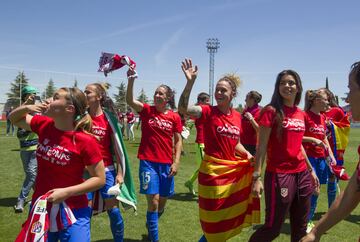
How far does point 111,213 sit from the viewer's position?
4.97 metres

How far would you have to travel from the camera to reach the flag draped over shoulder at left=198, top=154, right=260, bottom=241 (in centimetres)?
452

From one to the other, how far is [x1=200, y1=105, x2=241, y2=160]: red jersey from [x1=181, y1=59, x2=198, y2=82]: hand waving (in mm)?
454

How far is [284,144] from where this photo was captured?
14.0 ft

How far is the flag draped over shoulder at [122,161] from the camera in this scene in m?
4.83

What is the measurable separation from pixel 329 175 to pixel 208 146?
328 centimetres

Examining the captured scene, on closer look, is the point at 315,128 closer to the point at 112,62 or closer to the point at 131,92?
the point at 131,92

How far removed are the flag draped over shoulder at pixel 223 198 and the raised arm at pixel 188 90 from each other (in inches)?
23.4

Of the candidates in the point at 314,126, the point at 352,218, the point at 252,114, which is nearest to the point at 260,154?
the point at 314,126

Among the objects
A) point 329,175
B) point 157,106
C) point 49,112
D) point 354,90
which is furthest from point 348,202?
point 329,175

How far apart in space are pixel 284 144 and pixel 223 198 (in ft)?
3.21

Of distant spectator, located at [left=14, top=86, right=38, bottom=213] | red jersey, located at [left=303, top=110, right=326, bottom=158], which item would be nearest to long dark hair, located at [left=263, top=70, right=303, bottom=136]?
red jersey, located at [left=303, top=110, right=326, bottom=158]

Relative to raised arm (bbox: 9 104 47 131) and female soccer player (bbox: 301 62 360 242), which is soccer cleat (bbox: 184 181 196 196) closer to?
raised arm (bbox: 9 104 47 131)

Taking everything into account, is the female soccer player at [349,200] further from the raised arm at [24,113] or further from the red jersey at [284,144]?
the raised arm at [24,113]

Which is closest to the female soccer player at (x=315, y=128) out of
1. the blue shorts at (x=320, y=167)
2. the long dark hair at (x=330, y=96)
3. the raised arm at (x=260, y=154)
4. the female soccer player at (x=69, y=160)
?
the blue shorts at (x=320, y=167)
